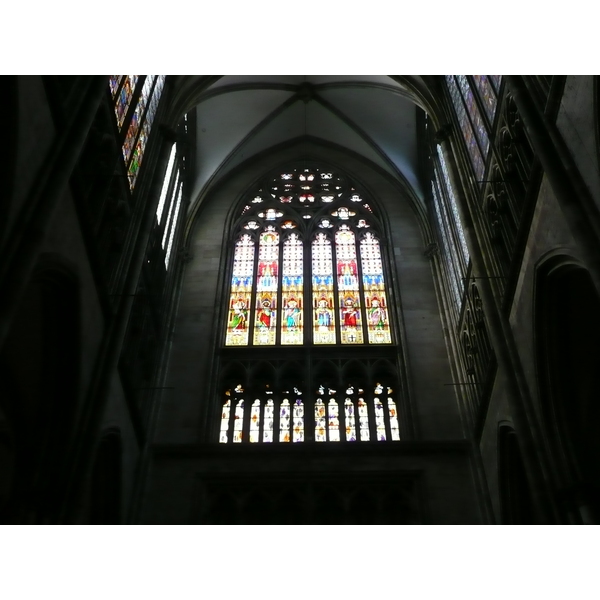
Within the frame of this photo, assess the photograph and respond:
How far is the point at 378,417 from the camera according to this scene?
567 inches

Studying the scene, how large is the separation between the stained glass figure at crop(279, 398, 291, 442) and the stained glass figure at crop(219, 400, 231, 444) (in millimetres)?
1078

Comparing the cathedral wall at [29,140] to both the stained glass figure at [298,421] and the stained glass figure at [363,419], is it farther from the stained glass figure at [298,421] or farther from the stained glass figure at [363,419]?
the stained glass figure at [363,419]

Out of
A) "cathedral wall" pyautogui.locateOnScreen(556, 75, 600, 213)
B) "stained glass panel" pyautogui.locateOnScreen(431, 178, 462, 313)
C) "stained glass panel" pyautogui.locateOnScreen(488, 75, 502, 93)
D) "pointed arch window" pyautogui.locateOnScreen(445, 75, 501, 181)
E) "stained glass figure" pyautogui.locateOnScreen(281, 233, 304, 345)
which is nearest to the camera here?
"cathedral wall" pyautogui.locateOnScreen(556, 75, 600, 213)

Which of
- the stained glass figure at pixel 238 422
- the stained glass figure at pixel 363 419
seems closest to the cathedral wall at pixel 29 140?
Answer: the stained glass figure at pixel 238 422

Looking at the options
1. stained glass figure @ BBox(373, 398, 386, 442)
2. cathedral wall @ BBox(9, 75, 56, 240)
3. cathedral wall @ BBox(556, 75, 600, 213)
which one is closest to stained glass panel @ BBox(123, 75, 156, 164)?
cathedral wall @ BBox(9, 75, 56, 240)

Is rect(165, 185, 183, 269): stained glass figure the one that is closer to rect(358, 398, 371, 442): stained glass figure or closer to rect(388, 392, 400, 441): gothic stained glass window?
rect(358, 398, 371, 442): stained glass figure

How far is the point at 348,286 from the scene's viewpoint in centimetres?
1709

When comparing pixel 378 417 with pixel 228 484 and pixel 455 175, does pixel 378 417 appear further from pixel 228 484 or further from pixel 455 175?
pixel 455 175

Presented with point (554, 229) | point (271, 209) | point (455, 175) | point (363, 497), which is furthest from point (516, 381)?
point (271, 209)

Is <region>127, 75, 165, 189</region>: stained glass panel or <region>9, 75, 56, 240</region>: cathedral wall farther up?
<region>127, 75, 165, 189</region>: stained glass panel

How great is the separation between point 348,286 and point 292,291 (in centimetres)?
136

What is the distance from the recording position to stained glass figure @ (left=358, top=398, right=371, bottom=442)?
1400cm

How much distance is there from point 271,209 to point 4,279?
43.9ft

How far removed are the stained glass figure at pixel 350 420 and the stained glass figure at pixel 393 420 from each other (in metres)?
0.76
